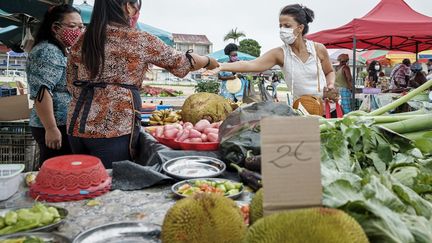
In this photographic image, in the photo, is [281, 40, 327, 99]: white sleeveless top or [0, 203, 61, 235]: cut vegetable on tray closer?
[0, 203, 61, 235]: cut vegetable on tray

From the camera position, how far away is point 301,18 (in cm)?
404

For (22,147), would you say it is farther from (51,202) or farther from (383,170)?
(383,170)

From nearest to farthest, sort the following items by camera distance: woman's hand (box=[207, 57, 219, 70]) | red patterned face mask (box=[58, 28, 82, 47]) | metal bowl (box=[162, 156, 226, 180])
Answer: metal bowl (box=[162, 156, 226, 180])
woman's hand (box=[207, 57, 219, 70])
red patterned face mask (box=[58, 28, 82, 47])

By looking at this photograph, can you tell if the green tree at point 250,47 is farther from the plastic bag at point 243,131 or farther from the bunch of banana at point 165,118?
the plastic bag at point 243,131

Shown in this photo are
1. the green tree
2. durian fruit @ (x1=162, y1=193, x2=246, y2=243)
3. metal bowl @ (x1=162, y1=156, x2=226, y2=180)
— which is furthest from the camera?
the green tree

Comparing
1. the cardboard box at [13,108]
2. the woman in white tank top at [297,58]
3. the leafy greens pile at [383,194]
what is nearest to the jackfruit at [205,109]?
the woman in white tank top at [297,58]

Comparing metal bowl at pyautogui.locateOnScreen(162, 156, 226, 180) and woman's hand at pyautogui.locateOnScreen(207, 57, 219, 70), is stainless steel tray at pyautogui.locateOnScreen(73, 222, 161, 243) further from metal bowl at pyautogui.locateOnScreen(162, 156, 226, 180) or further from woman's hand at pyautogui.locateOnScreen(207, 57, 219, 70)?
woman's hand at pyautogui.locateOnScreen(207, 57, 219, 70)

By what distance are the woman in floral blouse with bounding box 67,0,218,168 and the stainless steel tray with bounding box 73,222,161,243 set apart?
1279 millimetres

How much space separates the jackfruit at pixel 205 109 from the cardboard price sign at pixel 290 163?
2.63 metres

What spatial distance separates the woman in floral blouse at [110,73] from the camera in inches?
101

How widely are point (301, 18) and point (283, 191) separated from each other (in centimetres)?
341

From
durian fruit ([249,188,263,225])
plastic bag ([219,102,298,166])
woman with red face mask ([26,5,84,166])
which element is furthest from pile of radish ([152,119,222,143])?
durian fruit ([249,188,263,225])

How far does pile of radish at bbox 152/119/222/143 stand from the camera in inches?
115

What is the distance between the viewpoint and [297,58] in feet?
13.5
